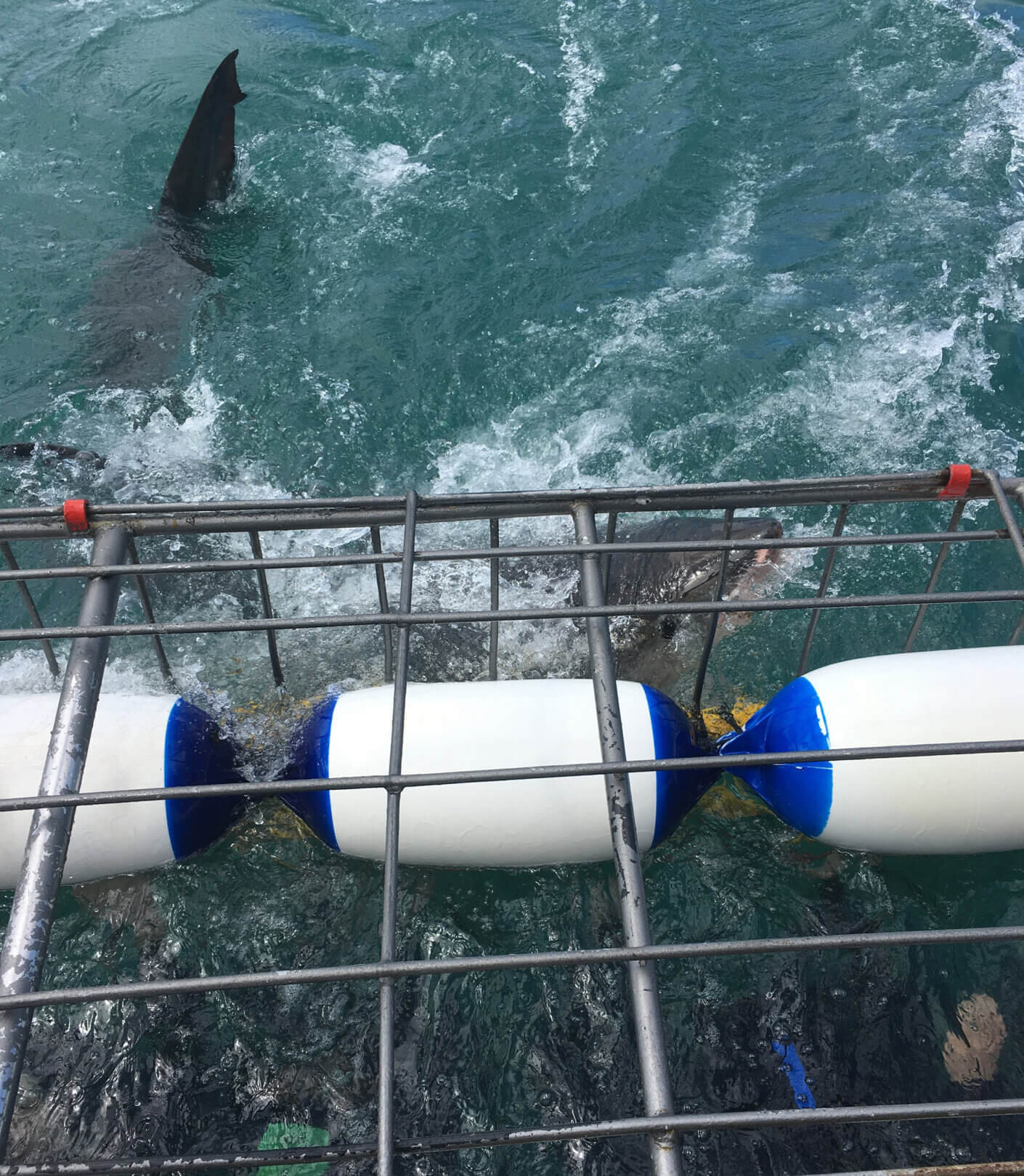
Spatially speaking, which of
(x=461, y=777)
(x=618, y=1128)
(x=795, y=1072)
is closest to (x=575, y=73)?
(x=461, y=777)

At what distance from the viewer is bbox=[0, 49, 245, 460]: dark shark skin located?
8820 millimetres

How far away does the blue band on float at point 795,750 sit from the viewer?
12.7 feet

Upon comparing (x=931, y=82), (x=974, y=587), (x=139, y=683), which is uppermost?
(x=931, y=82)

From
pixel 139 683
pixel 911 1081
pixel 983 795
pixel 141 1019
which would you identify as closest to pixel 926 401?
pixel 983 795

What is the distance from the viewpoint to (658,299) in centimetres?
928

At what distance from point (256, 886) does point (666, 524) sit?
3.80m

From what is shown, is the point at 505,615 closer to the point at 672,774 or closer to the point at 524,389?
the point at 672,774

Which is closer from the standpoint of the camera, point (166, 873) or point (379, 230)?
point (166, 873)

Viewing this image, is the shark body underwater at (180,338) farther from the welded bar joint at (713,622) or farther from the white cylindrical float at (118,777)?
the white cylindrical float at (118,777)

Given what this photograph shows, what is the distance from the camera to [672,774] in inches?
154

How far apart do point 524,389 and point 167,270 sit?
405cm

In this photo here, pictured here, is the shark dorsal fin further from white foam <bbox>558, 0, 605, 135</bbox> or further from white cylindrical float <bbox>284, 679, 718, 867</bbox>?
white cylindrical float <bbox>284, 679, 718, 867</bbox>

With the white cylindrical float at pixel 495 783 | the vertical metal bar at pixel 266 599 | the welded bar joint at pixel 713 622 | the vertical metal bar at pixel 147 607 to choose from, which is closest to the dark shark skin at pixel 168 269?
the vertical metal bar at pixel 147 607

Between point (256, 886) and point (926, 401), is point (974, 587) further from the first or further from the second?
point (256, 886)
